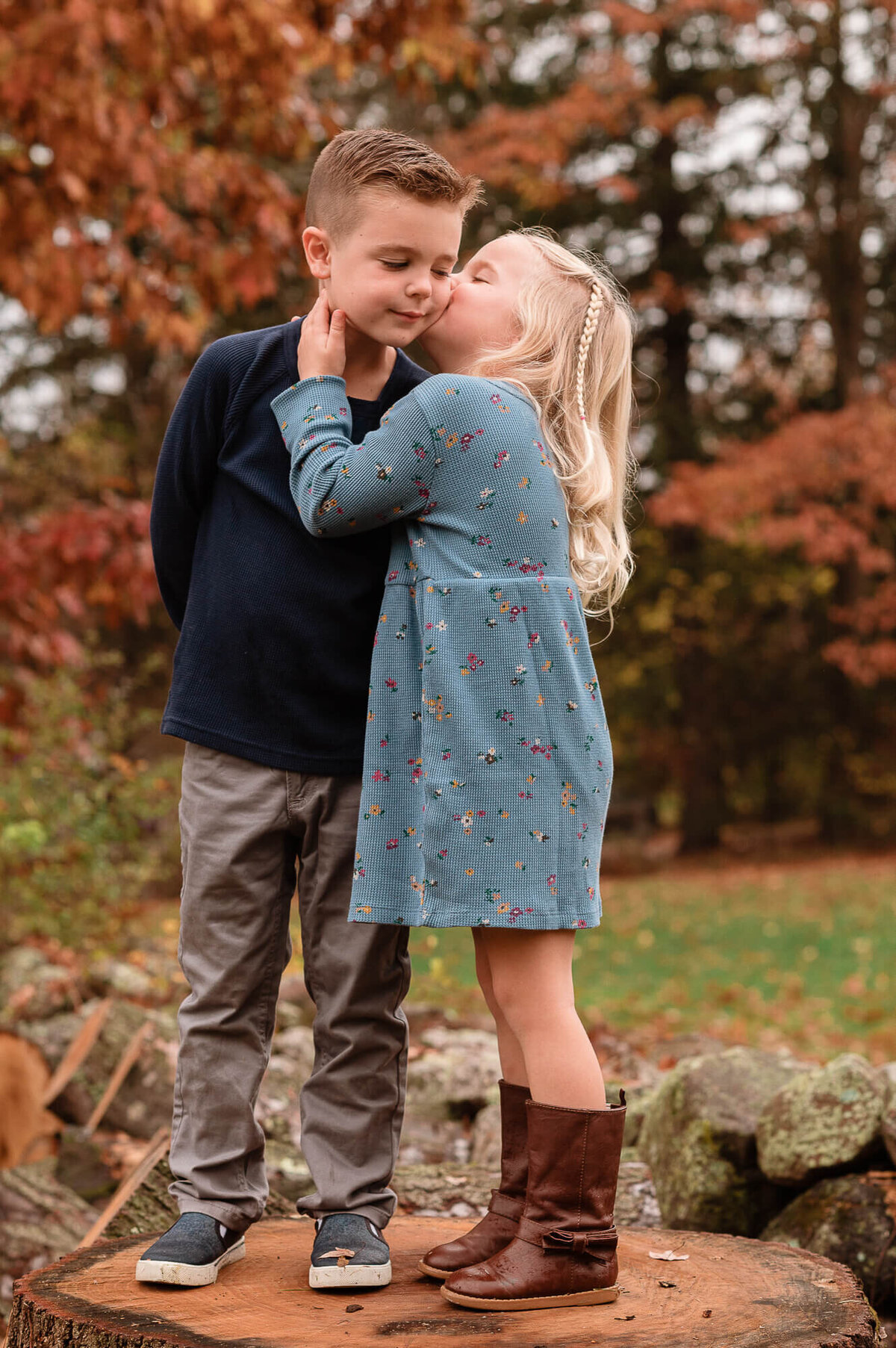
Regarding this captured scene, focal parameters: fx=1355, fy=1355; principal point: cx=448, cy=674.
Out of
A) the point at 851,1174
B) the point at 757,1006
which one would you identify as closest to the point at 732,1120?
the point at 851,1174

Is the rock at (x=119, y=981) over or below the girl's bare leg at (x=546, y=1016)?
below

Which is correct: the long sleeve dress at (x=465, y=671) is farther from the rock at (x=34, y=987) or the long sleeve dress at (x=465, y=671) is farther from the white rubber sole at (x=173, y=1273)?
the rock at (x=34, y=987)

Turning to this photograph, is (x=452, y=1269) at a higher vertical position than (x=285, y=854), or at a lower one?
lower

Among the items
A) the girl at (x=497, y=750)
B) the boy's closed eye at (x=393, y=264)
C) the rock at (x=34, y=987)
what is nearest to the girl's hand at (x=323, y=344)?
the girl at (x=497, y=750)

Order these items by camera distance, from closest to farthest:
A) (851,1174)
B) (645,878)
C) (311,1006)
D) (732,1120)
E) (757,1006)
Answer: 1. (851,1174)
2. (732,1120)
3. (311,1006)
4. (757,1006)
5. (645,878)

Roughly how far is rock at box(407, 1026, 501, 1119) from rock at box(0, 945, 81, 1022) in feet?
5.06

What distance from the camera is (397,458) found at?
2271 millimetres

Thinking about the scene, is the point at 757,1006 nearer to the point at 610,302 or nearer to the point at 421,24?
the point at 421,24

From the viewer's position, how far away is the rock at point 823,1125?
11.1 ft

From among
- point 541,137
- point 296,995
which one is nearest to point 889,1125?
point 296,995

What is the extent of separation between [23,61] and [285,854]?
122 inches

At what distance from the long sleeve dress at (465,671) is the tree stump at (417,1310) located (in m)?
0.63

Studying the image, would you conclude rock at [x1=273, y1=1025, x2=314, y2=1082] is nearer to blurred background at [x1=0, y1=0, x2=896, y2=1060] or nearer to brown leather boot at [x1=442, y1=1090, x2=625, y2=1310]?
blurred background at [x1=0, y1=0, x2=896, y2=1060]

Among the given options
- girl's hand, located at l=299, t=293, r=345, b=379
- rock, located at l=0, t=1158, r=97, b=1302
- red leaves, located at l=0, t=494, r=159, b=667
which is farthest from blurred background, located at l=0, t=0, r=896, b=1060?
girl's hand, located at l=299, t=293, r=345, b=379
